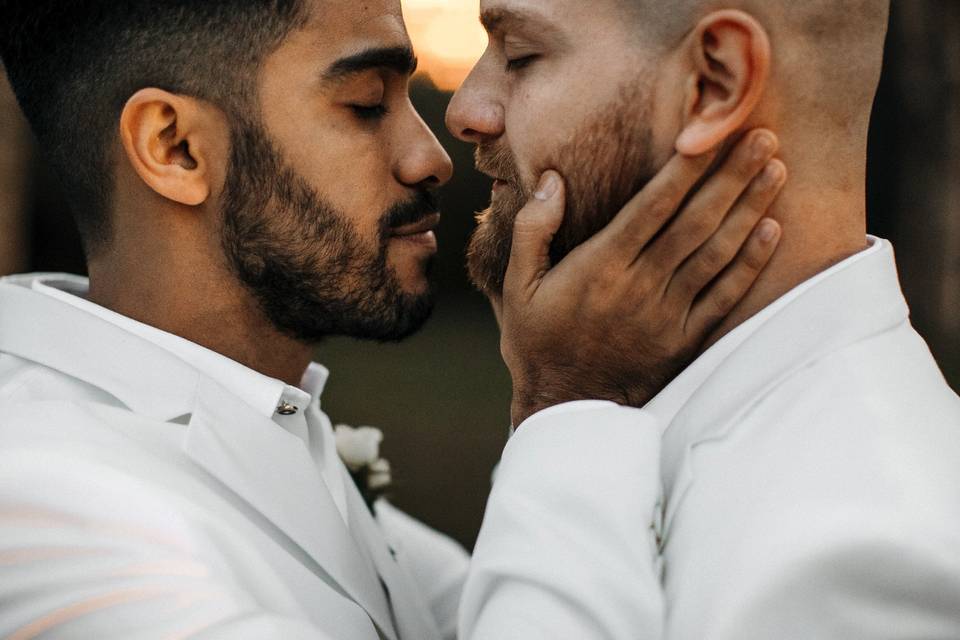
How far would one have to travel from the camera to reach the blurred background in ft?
20.7

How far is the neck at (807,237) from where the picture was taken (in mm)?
1924

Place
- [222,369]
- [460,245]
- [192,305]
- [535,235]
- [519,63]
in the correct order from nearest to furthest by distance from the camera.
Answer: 1. [535,235]
2. [519,63]
3. [222,369]
4. [192,305]
5. [460,245]

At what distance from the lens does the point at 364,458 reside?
3219 millimetres

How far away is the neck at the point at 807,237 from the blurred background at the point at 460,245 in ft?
5.29

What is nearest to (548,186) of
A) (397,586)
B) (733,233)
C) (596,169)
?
(596,169)

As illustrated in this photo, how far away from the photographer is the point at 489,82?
2.31 meters

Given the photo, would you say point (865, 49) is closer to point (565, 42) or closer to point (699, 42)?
point (699, 42)

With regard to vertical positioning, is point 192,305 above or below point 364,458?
above

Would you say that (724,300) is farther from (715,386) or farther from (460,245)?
(460,245)

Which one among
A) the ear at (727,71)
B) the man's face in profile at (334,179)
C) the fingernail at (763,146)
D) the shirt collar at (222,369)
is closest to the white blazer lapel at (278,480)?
the shirt collar at (222,369)

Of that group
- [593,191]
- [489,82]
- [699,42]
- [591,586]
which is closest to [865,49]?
[699,42]

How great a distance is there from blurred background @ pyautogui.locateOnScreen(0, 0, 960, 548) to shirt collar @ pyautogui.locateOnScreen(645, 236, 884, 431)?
1444 millimetres

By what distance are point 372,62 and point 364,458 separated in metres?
1.28

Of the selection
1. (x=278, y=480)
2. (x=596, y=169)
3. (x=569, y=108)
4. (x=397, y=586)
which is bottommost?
(x=397, y=586)
